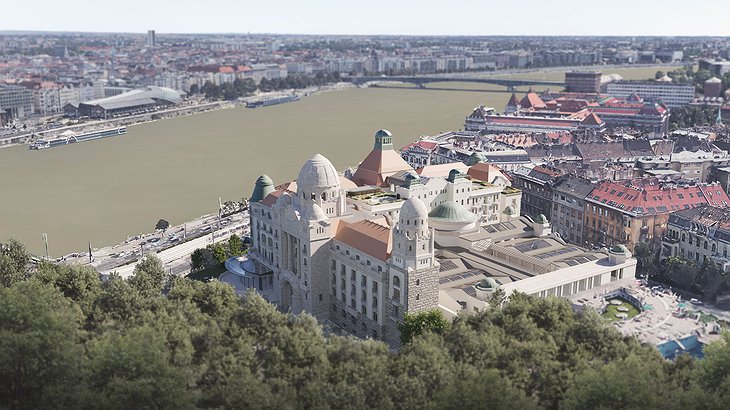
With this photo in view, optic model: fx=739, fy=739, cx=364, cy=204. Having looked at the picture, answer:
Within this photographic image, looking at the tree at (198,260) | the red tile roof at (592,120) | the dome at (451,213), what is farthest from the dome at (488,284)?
the red tile roof at (592,120)

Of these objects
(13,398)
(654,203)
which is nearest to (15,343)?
(13,398)

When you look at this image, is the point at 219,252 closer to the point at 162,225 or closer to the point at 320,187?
the point at 162,225

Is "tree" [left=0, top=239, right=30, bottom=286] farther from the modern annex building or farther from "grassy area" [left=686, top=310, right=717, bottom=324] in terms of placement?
"grassy area" [left=686, top=310, right=717, bottom=324]

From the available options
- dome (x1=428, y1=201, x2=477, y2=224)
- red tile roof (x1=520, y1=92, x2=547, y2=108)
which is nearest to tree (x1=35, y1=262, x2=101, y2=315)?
dome (x1=428, y1=201, x2=477, y2=224)

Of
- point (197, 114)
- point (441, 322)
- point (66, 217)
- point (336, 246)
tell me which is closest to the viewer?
point (441, 322)

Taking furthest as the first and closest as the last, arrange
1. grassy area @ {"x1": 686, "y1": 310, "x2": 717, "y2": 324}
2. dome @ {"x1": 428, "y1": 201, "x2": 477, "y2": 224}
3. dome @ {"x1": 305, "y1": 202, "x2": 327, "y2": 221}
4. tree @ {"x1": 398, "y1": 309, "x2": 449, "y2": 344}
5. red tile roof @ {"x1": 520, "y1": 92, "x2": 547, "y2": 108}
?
red tile roof @ {"x1": 520, "y1": 92, "x2": 547, "y2": 108}
dome @ {"x1": 428, "y1": 201, "x2": 477, "y2": 224}
dome @ {"x1": 305, "y1": 202, "x2": 327, "y2": 221}
grassy area @ {"x1": 686, "y1": 310, "x2": 717, "y2": 324}
tree @ {"x1": 398, "y1": 309, "x2": 449, "y2": 344}

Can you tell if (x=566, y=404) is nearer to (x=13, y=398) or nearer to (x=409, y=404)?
(x=409, y=404)
